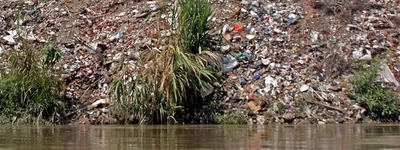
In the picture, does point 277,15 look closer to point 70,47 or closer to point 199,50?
point 199,50

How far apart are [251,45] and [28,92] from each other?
140 inches

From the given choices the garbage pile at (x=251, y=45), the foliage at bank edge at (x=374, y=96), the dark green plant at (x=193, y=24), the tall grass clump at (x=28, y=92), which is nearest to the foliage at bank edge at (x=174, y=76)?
the dark green plant at (x=193, y=24)

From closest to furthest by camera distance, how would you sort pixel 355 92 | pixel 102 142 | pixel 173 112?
1. pixel 102 142
2. pixel 173 112
3. pixel 355 92

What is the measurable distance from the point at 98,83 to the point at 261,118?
8.47 ft

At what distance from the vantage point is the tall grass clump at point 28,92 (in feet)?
29.5

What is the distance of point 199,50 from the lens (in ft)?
31.2

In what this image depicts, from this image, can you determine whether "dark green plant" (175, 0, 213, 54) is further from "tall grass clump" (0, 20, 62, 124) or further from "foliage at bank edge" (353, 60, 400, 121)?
"foliage at bank edge" (353, 60, 400, 121)

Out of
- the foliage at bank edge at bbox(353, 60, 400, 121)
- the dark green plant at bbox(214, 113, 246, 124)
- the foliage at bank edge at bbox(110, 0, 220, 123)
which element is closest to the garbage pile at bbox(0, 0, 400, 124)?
the dark green plant at bbox(214, 113, 246, 124)

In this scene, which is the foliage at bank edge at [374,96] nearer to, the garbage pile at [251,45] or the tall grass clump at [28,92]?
the garbage pile at [251,45]

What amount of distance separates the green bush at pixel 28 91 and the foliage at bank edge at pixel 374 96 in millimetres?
4335

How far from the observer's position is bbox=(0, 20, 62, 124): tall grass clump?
29.5ft

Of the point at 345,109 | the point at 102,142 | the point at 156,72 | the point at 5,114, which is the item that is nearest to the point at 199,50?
the point at 156,72

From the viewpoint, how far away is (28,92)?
9000 mm

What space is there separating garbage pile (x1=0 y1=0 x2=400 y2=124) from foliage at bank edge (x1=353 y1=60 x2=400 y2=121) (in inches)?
9.5
